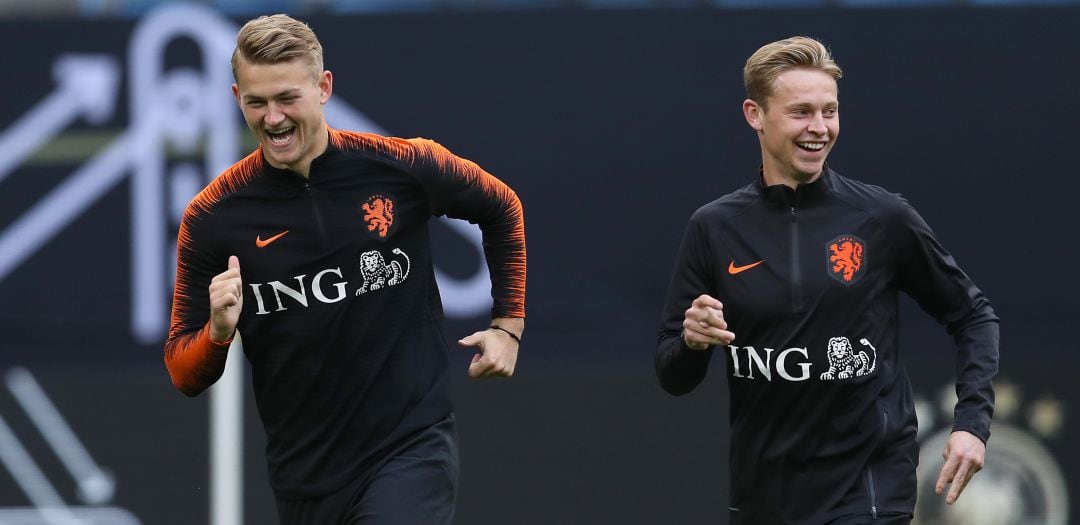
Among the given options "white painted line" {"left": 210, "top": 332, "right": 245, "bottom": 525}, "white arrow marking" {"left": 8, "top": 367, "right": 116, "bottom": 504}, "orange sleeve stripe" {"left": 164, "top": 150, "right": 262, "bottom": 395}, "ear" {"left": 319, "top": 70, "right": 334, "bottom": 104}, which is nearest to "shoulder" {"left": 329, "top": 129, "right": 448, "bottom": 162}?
"ear" {"left": 319, "top": 70, "right": 334, "bottom": 104}

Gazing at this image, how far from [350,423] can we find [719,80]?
2.90 metres

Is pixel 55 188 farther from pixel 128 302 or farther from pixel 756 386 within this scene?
pixel 756 386

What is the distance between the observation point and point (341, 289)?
175 inches

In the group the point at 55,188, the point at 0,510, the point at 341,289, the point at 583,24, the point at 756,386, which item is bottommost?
the point at 0,510

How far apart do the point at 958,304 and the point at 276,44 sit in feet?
6.27

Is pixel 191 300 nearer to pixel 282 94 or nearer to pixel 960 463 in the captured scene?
pixel 282 94

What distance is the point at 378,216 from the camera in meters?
4.54

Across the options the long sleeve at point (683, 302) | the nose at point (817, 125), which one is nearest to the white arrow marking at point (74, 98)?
the long sleeve at point (683, 302)

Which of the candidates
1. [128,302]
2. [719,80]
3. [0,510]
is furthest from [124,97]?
[719,80]

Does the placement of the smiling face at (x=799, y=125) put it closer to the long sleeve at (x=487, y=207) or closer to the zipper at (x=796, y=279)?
the zipper at (x=796, y=279)

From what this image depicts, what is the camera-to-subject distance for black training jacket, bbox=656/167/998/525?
4383 mm

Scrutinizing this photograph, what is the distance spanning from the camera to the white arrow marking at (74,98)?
680 centimetres

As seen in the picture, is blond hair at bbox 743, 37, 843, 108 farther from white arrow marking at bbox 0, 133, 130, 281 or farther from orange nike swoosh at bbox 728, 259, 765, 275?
white arrow marking at bbox 0, 133, 130, 281

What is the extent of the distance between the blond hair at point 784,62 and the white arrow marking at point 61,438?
3441 mm
